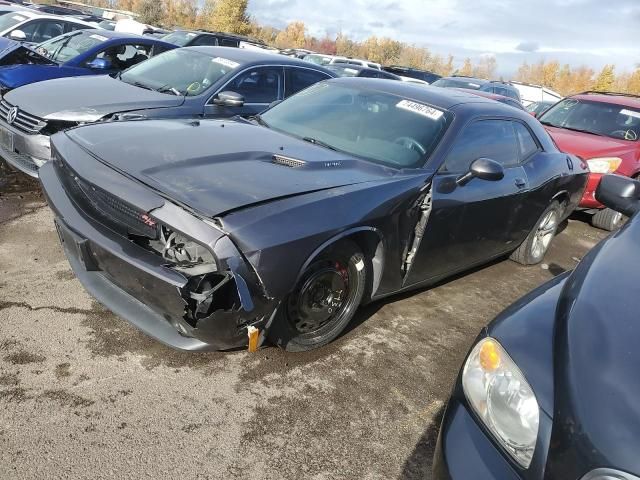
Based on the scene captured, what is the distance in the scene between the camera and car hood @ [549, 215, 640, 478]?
1.36 meters

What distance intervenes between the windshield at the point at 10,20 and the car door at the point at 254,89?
783 cm

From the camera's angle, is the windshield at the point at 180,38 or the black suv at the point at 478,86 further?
the black suv at the point at 478,86

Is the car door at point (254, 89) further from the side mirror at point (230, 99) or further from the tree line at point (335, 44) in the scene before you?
the tree line at point (335, 44)

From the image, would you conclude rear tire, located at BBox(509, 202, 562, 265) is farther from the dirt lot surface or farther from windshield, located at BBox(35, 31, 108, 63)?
windshield, located at BBox(35, 31, 108, 63)

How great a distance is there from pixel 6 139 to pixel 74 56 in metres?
3.38

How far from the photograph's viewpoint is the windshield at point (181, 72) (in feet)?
18.9

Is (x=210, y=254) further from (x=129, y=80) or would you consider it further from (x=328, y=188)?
(x=129, y=80)

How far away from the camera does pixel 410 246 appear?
3.38 meters

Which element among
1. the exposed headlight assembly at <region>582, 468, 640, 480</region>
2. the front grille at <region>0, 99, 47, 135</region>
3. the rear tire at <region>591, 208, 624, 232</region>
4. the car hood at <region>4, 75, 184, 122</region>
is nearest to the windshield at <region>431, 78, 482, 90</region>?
the rear tire at <region>591, 208, 624, 232</region>

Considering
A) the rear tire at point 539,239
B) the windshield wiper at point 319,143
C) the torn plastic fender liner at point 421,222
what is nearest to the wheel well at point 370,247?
the torn plastic fender liner at point 421,222

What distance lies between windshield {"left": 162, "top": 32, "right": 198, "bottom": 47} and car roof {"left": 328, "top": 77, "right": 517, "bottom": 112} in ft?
33.9

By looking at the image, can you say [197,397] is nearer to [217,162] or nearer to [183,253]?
[183,253]

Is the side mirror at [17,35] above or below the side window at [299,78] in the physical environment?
below

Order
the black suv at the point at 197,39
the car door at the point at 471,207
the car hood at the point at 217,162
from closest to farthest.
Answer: the car hood at the point at 217,162 < the car door at the point at 471,207 < the black suv at the point at 197,39
